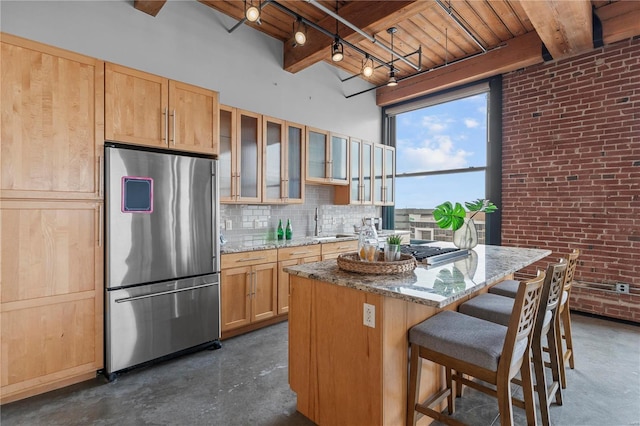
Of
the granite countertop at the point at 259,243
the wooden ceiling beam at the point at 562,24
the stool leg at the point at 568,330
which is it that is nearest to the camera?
the stool leg at the point at 568,330

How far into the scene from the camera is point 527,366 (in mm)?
1589

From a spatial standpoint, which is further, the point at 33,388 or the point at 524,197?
the point at 524,197

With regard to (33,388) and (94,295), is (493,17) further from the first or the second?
(33,388)

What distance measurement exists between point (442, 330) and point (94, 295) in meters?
2.35

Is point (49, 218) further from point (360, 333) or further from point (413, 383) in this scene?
point (413, 383)

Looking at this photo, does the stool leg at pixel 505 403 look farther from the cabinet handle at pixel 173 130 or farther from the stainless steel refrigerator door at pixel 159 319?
the cabinet handle at pixel 173 130

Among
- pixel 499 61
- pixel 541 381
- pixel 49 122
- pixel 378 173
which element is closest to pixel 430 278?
pixel 541 381

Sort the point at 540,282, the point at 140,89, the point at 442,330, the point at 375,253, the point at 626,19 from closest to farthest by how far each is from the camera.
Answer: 1. the point at 540,282
2. the point at 442,330
3. the point at 375,253
4. the point at 140,89
5. the point at 626,19

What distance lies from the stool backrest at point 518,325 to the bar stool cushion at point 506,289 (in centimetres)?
91

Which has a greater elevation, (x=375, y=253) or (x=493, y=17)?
(x=493, y=17)

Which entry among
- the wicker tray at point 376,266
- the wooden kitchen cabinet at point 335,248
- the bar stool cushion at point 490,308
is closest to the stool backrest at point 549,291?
the bar stool cushion at point 490,308

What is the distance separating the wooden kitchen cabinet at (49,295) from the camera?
2.02 metres

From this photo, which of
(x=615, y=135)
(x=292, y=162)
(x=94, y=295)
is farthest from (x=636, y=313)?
(x=94, y=295)

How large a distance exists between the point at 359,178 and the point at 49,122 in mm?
3665
